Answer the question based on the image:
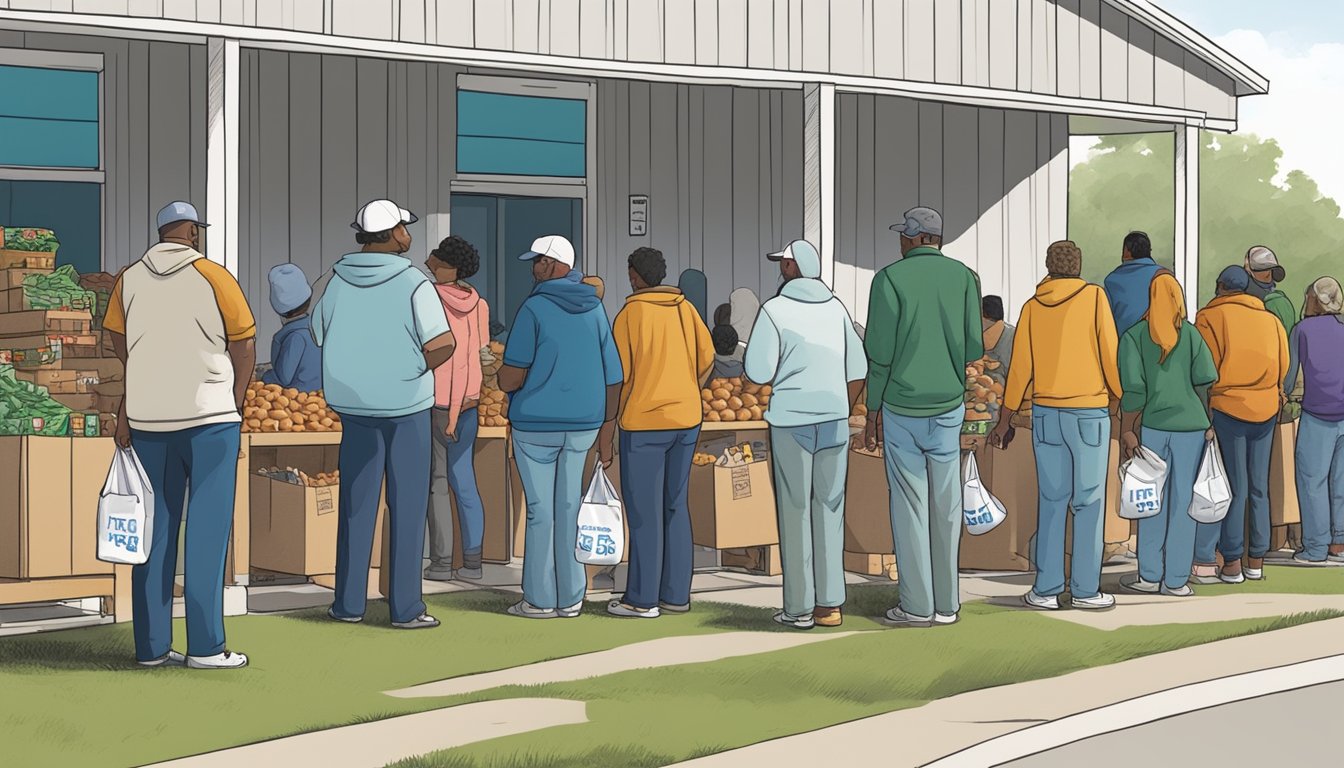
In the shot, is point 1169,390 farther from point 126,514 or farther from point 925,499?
point 126,514

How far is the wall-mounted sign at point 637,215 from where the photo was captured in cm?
1633

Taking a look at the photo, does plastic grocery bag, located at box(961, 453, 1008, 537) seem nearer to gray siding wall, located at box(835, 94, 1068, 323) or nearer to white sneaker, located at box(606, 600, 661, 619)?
white sneaker, located at box(606, 600, 661, 619)

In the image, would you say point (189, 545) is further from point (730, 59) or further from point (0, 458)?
point (730, 59)

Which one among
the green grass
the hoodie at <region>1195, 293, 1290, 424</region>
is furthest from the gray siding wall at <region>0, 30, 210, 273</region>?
the hoodie at <region>1195, 293, 1290, 424</region>

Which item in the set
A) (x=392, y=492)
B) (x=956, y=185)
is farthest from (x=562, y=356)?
(x=956, y=185)

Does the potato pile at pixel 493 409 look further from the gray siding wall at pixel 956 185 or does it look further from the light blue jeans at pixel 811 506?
the gray siding wall at pixel 956 185

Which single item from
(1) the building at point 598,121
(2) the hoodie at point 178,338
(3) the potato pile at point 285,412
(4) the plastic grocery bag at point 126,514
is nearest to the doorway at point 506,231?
(1) the building at point 598,121

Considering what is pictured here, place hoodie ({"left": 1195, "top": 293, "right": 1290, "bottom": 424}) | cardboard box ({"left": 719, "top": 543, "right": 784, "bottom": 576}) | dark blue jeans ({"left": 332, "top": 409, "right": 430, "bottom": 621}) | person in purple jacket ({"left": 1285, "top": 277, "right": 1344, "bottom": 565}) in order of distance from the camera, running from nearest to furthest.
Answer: dark blue jeans ({"left": 332, "top": 409, "right": 430, "bottom": 621}) < hoodie ({"left": 1195, "top": 293, "right": 1290, "bottom": 424}) < cardboard box ({"left": 719, "top": 543, "right": 784, "bottom": 576}) < person in purple jacket ({"left": 1285, "top": 277, "right": 1344, "bottom": 565})

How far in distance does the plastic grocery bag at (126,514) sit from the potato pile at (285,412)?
7.97 ft

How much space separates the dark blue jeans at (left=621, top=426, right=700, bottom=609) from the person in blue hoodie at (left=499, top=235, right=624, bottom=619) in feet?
0.67

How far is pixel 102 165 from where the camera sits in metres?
14.1

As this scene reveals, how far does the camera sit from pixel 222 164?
11031mm

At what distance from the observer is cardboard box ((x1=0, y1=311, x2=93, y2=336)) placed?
Answer: 10.7 m

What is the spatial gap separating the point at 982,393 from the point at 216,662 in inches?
246
